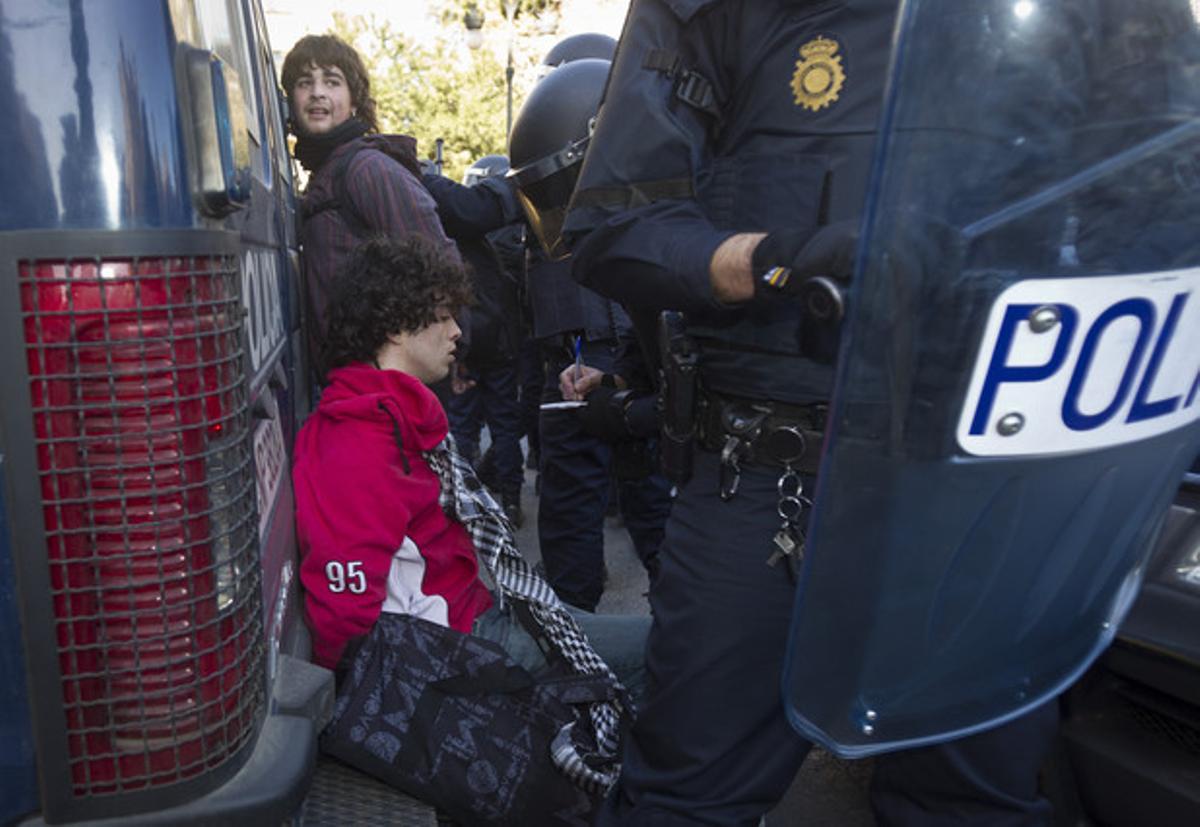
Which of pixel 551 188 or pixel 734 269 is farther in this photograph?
pixel 551 188

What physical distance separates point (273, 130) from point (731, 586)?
158 cm

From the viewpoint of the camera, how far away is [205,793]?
46.1 inches

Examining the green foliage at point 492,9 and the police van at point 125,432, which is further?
the green foliage at point 492,9

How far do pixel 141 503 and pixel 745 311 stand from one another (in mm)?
885

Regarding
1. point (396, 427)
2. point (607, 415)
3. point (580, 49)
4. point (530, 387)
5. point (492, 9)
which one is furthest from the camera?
point (492, 9)

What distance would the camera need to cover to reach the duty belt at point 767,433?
158 centimetres

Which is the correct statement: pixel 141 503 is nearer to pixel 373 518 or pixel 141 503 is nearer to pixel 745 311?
pixel 745 311

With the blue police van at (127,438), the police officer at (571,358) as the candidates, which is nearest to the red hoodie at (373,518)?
the blue police van at (127,438)

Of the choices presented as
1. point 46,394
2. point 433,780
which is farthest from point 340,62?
point 46,394

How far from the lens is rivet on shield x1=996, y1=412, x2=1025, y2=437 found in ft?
3.49

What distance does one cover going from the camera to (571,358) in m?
3.89

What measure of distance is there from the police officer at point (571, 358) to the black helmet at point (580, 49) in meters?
0.86

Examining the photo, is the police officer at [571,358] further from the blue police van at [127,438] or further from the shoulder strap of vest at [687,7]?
the blue police van at [127,438]

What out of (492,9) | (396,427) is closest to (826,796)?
(396,427)
